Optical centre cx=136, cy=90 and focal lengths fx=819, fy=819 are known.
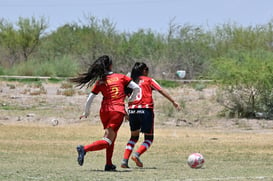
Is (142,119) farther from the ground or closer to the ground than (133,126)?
farther from the ground

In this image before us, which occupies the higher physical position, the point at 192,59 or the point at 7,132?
A: the point at 192,59

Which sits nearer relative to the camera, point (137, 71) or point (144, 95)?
point (144, 95)

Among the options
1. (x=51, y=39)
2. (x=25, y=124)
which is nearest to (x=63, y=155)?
(x=25, y=124)

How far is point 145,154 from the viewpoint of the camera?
18.6m

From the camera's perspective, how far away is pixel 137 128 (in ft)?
49.1

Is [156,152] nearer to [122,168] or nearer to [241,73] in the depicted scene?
[122,168]

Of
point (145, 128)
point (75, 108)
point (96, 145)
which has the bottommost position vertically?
point (96, 145)

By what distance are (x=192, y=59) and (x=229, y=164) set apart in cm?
3681

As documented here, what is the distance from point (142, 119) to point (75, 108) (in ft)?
61.3

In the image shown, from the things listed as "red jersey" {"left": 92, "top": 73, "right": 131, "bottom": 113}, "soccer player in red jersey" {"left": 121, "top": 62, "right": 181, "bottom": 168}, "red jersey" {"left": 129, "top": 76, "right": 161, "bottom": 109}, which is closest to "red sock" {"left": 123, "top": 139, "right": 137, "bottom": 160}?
"soccer player in red jersey" {"left": 121, "top": 62, "right": 181, "bottom": 168}

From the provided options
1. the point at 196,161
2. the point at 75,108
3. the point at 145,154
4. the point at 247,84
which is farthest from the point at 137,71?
the point at 75,108

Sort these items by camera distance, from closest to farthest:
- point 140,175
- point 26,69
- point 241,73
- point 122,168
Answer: point 140,175 → point 122,168 → point 241,73 → point 26,69

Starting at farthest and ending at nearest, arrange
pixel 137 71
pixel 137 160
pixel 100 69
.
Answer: pixel 137 71 < pixel 137 160 < pixel 100 69

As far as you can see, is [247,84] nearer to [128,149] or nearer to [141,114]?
[141,114]
